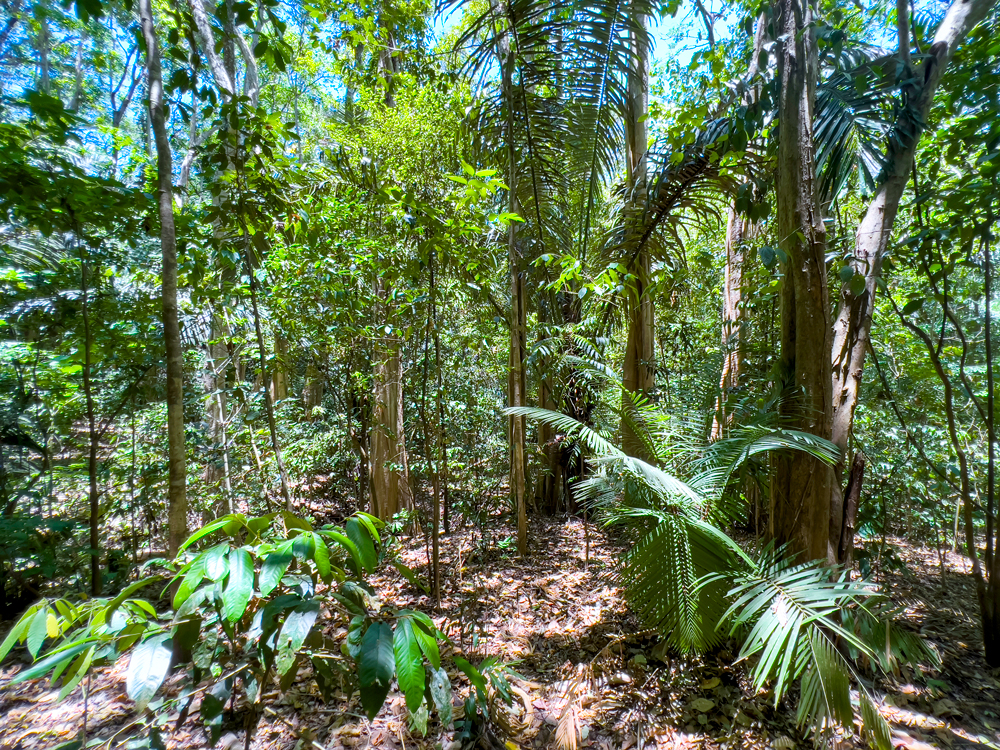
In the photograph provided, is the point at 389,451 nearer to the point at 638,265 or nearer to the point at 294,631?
the point at 638,265

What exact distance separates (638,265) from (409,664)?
3.59 metres

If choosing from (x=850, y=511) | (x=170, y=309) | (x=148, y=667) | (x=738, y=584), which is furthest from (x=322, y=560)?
(x=850, y=511)

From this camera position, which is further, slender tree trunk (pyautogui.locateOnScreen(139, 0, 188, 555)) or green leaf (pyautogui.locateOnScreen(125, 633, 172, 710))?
slender tree trunk (pyautogui.locateOnScreen(139, 0, 188, 555))

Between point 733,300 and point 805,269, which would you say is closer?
point 805,269

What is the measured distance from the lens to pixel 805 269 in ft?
7.40

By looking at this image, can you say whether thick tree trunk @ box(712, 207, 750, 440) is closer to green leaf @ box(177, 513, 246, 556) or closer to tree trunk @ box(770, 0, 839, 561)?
tree trunk @ box(770, 0, 839, 561)

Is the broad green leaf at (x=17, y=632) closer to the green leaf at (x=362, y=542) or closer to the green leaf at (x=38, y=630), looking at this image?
the green leaf at (x=38, y=630)

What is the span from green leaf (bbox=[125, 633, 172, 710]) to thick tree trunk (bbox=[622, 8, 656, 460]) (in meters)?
2.98

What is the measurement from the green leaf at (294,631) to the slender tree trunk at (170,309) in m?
1.49

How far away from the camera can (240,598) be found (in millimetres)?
969

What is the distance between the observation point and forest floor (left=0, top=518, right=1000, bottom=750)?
202 centimetres

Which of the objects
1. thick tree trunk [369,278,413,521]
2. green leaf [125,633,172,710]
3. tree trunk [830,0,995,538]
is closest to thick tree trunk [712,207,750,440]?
tree trunk [830,0,995,538]

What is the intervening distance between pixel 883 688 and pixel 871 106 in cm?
312

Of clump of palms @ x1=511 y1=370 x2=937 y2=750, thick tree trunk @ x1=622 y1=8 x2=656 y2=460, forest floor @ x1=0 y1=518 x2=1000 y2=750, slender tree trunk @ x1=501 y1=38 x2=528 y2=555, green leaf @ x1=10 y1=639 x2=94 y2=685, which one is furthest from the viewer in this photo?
thick tree trunk @ x1=622 y1=8 x2=656 y2=460
